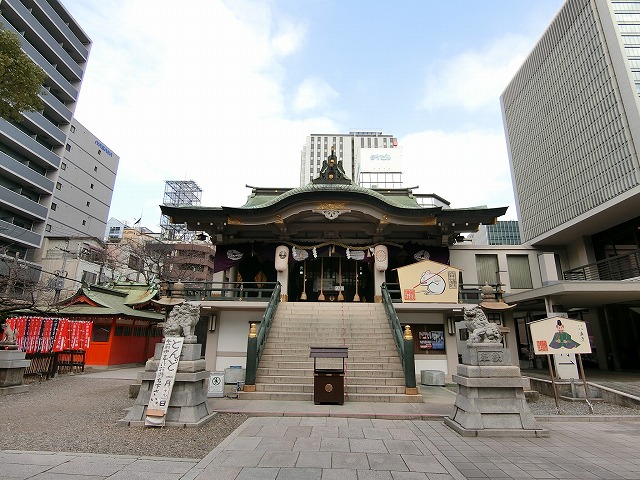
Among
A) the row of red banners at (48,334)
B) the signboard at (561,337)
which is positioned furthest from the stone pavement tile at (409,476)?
the row of red banners at (48,334)

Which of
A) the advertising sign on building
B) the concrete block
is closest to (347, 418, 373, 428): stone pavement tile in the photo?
the concrete block

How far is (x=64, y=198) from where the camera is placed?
38.8m

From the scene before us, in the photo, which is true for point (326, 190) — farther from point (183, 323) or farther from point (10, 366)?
point (10, 366)

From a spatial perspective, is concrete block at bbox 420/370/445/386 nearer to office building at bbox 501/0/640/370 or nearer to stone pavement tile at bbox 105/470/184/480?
office building at bbox 501/0/640/370

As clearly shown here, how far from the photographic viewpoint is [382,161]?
52.7 metres

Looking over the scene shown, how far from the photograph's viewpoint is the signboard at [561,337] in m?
9.21

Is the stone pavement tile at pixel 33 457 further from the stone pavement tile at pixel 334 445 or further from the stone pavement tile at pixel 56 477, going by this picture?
the stone pavement tile at pixel 334 445

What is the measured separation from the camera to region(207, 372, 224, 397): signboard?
968 cm

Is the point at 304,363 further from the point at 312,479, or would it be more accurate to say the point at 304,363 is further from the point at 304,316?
the point at 312,479

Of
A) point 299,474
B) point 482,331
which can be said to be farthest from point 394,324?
point 299,474

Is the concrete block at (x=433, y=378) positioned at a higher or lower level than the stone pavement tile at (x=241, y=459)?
higher

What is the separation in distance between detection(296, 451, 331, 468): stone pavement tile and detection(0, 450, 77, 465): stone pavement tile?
3.44 metres

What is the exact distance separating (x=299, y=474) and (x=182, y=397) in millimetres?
3607

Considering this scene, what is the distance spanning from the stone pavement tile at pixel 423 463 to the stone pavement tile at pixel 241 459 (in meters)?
2.27
